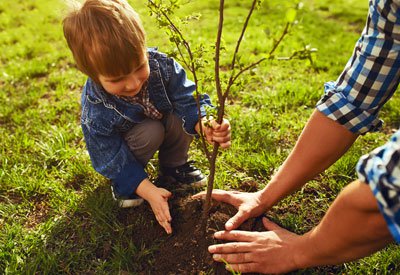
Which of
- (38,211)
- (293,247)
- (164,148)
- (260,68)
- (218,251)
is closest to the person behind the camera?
(293,247)

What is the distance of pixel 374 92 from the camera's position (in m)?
1.82

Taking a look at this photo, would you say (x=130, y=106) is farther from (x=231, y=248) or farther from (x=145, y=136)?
(x=231, y=248)

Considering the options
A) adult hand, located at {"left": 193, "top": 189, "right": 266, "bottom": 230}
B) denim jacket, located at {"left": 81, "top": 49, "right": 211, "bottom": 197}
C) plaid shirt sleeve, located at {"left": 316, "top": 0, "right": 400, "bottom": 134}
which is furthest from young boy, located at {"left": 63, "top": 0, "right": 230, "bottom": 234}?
plaid shirt sleeve, located at {"left": 316, "top": 0, "right": 400, "bottom": 134}

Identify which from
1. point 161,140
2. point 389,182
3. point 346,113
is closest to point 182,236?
point 161,140

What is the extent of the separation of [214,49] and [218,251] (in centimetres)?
97

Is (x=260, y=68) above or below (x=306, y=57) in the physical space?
below

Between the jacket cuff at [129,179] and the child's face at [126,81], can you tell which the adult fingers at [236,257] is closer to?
the jacket cuff at [129,179]

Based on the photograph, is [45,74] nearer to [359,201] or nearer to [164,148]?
[164,148]

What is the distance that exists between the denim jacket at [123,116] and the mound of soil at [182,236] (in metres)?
0.24

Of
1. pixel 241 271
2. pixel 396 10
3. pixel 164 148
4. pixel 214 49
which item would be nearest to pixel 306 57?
pixel 396 10

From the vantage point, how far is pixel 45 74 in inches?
189

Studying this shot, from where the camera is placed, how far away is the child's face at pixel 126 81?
2.22 meters

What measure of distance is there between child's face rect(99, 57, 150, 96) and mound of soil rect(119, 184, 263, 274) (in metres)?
0.74

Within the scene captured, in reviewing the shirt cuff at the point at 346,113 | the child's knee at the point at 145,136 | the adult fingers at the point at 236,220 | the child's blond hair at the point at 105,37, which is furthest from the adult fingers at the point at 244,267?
the child's blond hair at the point at 105,37
